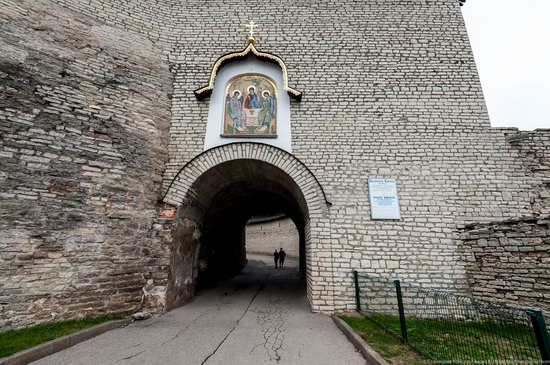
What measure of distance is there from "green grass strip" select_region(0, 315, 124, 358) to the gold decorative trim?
17.6ft

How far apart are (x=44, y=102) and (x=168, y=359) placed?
5307mm

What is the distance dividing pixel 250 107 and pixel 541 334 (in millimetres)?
6399

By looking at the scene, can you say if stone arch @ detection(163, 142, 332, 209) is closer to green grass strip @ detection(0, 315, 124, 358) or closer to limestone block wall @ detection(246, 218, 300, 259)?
green grass strip @ detection(0, 315, 124, 358)

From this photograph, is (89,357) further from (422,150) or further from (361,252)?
(422,150)

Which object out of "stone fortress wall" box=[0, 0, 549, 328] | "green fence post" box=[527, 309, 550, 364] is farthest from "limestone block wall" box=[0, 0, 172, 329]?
"green fence post" box=[527, 309, 550, 364]

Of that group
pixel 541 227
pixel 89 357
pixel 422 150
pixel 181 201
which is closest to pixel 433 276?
pixel 541 227

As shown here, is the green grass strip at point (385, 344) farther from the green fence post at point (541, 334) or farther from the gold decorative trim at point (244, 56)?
the gold decorative trim at point (244, 56)

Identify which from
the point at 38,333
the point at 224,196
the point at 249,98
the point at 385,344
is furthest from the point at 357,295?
the point at 38,333

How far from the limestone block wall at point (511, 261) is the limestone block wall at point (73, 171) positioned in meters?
6.49

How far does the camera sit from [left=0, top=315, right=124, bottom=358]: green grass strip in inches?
137

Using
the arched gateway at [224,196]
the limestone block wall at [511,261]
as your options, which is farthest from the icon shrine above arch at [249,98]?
the limestone block wall at [511,261]

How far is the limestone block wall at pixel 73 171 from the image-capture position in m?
4.58

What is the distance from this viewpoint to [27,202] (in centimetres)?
468

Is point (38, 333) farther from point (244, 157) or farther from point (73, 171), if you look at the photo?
point (244, 157)
